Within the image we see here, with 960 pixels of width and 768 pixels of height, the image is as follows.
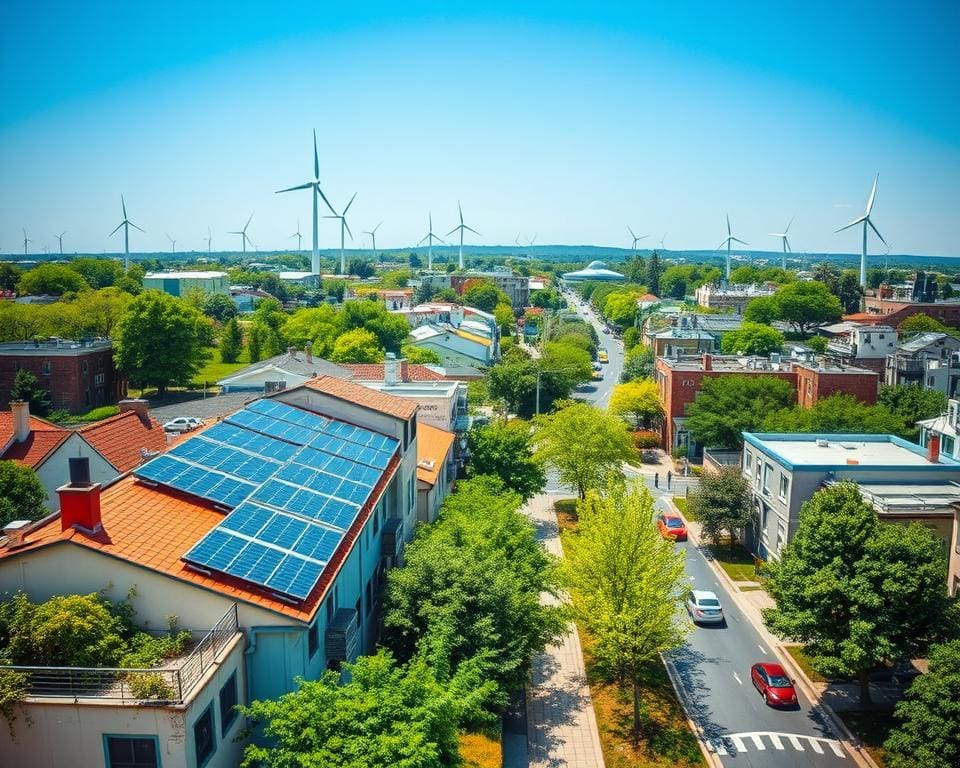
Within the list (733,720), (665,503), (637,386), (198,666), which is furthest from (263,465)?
(637,386)

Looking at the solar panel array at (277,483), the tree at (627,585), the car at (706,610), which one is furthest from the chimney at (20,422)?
the car at (706,610)

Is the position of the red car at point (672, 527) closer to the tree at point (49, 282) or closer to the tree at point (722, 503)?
the tree at point (722, 503)

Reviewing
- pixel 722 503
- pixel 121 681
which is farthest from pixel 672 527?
pixel 121 681

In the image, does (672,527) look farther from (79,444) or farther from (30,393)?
(30,393)

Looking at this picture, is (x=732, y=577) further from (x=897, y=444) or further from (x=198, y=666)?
(x=198, y=666)

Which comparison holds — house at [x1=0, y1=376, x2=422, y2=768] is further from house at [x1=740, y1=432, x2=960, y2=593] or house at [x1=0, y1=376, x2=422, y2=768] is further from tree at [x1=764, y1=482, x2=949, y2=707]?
house at [x1=740, y1=432, x2=960, y2=593]

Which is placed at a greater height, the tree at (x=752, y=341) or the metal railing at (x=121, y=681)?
the metal railing at (x=121, y=681)
